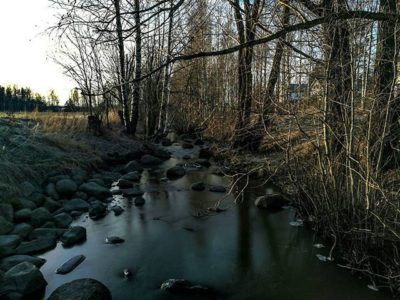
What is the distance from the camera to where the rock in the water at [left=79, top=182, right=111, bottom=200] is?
9.52m

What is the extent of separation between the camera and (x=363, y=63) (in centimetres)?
541

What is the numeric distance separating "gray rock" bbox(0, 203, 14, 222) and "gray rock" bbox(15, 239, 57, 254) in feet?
3.00

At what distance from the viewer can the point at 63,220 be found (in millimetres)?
7672

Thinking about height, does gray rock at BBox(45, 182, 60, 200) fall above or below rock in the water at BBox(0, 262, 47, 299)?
above

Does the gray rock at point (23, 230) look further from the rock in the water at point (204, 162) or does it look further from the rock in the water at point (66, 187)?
the rock in the water at point (204, 162)

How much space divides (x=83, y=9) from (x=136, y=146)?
10.0 m

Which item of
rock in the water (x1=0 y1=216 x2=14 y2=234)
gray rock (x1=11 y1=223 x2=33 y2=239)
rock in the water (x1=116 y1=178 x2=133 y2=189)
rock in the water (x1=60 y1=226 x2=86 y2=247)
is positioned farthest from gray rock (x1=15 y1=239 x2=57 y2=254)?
rock in the water (x1=116 y1=178 x2=133 y2=189)

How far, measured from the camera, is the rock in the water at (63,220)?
7532 millimetres

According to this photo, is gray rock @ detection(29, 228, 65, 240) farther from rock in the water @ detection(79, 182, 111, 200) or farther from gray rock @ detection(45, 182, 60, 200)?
rock in the water @ detection(79, 182, 111, 200)

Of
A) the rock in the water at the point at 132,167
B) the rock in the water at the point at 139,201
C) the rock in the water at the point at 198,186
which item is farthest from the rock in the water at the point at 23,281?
the rock in the water at the point at 132,167

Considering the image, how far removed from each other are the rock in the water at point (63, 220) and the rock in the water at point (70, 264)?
4.97 ft

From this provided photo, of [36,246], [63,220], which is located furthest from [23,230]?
[63,220]

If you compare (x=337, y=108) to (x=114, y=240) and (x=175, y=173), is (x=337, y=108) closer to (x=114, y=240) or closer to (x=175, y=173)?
(x=114, y=240)

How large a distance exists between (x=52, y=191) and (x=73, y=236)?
2.55 metres
